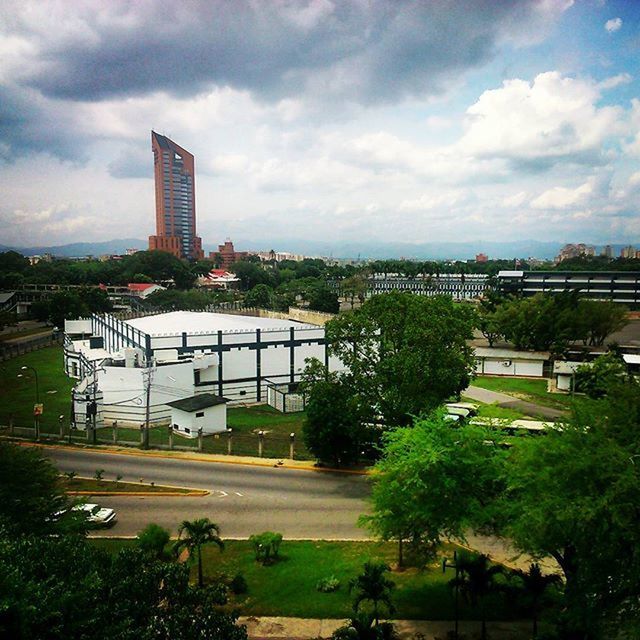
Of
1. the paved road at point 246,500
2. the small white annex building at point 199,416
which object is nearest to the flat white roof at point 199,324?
the small white annex building at point 199,416

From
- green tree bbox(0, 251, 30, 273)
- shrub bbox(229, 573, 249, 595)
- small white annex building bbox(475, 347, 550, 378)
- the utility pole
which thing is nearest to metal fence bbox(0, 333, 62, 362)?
the utility pole

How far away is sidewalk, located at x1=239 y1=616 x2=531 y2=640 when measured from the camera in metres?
13.7

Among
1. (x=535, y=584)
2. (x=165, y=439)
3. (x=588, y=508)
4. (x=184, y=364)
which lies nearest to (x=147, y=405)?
(x=165, y=439)

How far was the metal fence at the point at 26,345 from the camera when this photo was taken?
2201 inches

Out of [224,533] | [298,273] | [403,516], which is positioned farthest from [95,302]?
[298,273]

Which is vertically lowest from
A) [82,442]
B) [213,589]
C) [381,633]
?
[82,442]

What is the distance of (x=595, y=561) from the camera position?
11102 millimetres

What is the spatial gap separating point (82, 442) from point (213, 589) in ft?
74.6

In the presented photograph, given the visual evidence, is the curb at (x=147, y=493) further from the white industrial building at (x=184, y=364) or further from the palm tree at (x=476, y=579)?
the palm tree at (x=476, y=579)

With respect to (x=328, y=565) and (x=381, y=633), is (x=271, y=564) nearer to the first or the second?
(x=328, y=565)

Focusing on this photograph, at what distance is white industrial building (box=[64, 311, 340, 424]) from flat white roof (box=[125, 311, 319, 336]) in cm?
16

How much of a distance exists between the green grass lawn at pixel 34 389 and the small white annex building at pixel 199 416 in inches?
278

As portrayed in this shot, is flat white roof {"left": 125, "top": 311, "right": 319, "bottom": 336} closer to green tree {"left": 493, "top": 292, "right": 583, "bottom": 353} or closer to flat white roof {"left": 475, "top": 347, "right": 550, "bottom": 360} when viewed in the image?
flat white roof {"left": 475, "top": 347, "right": 550, "bottom": 360}

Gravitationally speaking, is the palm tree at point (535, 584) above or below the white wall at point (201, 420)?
above
